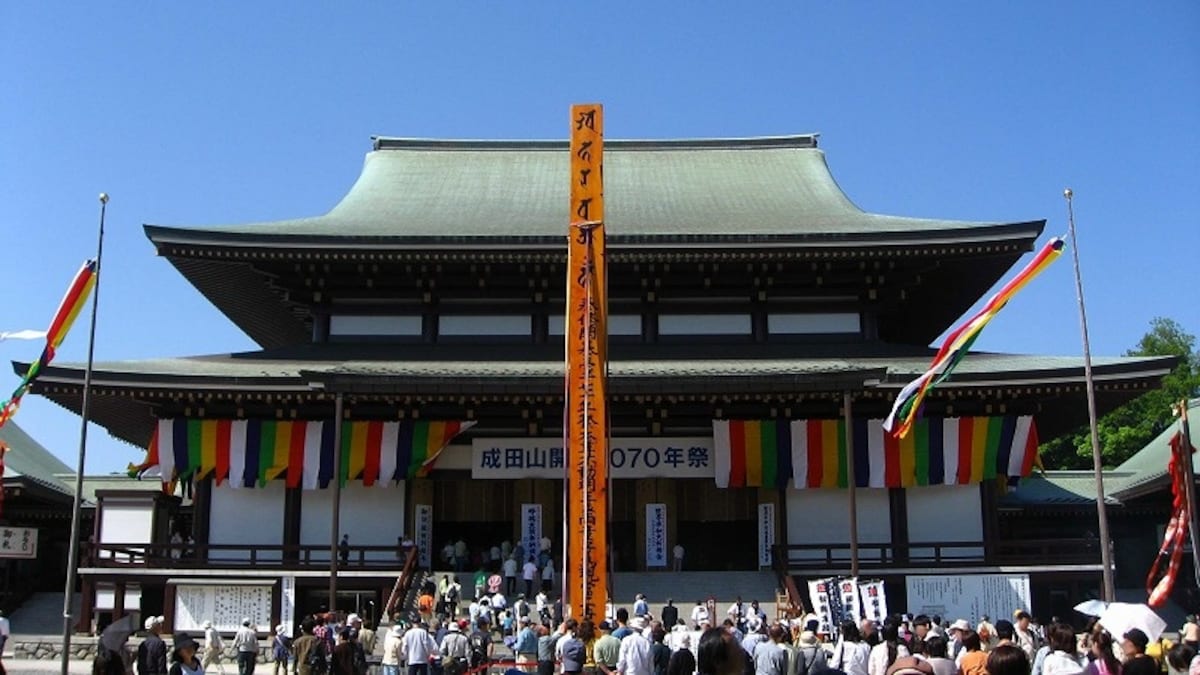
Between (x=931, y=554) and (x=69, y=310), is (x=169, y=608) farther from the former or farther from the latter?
(x=931, y=554)

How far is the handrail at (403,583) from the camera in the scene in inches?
963

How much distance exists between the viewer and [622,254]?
92.1ft

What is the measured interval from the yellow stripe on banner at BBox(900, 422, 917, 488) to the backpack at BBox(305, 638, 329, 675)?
Result: 15329 millimetres

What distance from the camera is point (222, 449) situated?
27266mm

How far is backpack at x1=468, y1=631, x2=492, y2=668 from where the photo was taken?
18.5m

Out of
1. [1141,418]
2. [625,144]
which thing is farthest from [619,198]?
[1141,418]

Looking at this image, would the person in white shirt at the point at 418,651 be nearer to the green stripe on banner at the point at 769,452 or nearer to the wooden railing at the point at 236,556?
the wooden railing at the point at 236,556

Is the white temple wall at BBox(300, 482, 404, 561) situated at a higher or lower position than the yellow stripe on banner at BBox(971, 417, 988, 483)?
lower

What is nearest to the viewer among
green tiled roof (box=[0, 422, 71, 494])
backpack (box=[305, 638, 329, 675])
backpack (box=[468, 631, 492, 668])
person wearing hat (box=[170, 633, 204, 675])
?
person wearing hat (box=[170, 633, 204, 675])

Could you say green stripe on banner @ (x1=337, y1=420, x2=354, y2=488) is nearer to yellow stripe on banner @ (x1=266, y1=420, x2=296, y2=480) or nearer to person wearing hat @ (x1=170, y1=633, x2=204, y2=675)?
yellow stripe on banner @ (x1=266, y1=420, x2=296, y2=480)

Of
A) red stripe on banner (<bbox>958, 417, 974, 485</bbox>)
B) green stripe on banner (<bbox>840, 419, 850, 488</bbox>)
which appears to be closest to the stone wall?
green stripe on banner (<bbox>840, 419, 850, 488</bbox>)

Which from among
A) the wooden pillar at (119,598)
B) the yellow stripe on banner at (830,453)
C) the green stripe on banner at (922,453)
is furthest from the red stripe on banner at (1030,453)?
the wooden pillar at (119,598)

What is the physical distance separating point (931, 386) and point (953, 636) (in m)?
7.34

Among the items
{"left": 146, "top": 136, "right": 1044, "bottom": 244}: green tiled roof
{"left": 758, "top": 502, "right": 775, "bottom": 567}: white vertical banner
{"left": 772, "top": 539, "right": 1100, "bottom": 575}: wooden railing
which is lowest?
{"left": 772, "top": 539, "right": 1100, "bottom": 575}: wooden railing
